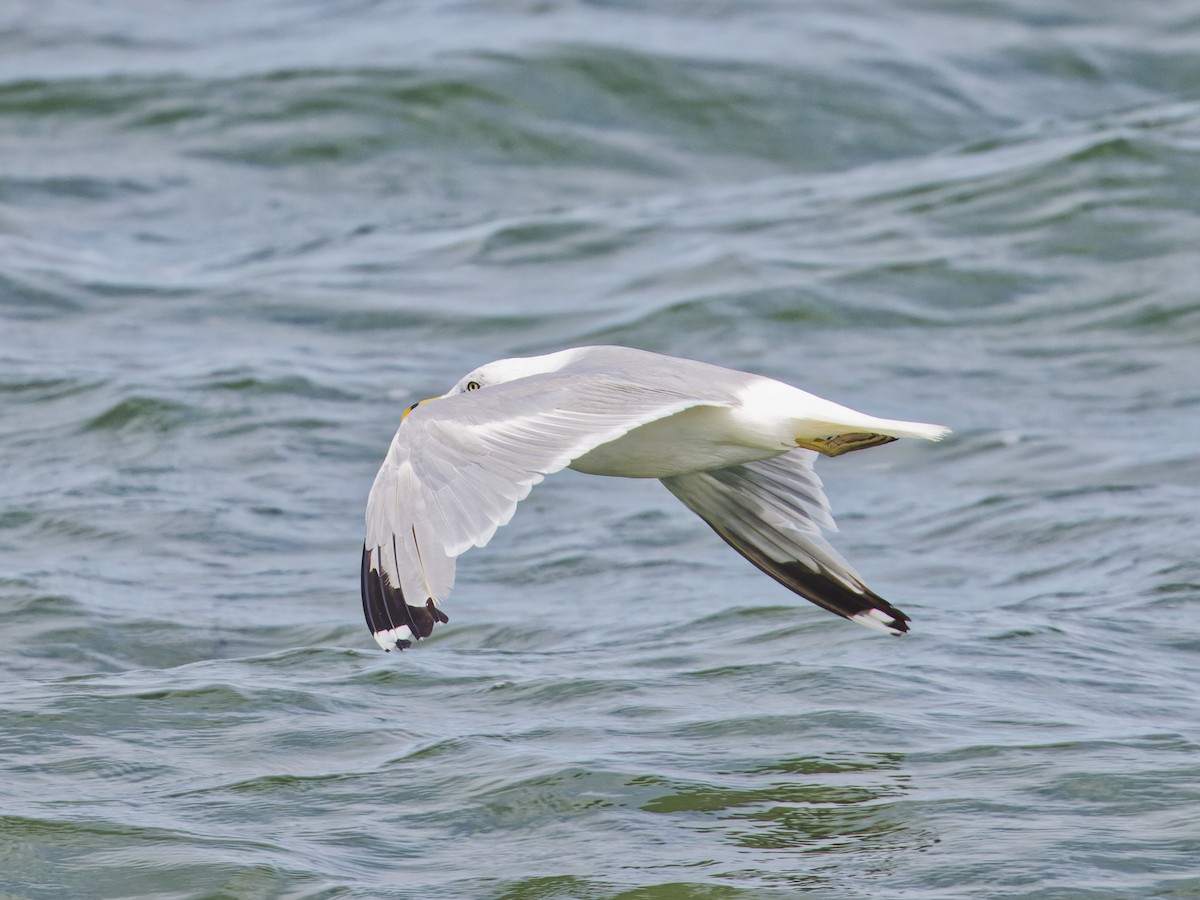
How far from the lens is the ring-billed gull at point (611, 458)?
4184mm

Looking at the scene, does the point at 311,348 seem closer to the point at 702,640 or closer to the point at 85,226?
the point at 85,226

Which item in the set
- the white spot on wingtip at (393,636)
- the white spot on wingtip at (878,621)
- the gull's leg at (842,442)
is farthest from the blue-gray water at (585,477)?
the gull's leg at (842,442)

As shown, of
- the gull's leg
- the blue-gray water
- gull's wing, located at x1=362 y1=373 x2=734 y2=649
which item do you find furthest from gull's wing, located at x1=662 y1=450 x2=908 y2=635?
gull's wing, located at x1=362 y1=373 x2=734 y2=649

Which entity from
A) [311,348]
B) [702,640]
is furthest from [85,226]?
[702,640]

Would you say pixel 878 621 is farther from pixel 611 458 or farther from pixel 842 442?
pixel 611 458

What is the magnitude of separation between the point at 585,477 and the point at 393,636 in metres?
4.44

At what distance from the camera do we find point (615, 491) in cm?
824

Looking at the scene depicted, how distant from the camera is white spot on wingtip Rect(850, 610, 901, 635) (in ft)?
18.4

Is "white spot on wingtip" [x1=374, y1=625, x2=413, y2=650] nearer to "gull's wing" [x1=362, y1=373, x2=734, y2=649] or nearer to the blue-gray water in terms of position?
"gull's wing" [x1=362, y1=373, x2=734, y2=649]

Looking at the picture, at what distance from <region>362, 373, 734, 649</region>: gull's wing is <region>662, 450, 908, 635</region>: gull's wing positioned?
3.38 ft

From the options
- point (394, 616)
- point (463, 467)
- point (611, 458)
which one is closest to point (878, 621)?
point (611, 458)

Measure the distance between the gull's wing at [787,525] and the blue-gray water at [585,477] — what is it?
0.78 ft

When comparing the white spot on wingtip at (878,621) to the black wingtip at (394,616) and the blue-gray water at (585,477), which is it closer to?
the blue-gray water at (585,477)

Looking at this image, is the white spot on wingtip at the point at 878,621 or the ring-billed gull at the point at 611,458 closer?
the ring-billed gull at the point at 611,458
